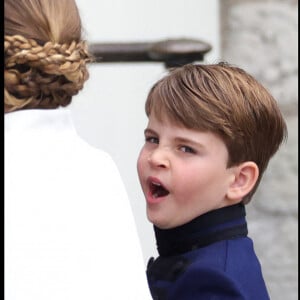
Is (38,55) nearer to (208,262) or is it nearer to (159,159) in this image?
(159,159)

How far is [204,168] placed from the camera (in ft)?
6.27

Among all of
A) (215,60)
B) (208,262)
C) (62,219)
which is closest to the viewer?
(62,219)

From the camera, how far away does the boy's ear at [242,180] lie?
6.41ft

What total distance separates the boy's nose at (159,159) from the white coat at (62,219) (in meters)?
0.19

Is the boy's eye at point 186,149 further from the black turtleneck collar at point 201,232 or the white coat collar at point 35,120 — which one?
the white coat collar at point 35,120

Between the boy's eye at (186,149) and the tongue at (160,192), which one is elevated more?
the boy's eye at (186,149)

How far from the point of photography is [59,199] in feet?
5.31

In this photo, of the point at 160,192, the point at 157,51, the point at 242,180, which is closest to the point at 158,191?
the point at 160,192

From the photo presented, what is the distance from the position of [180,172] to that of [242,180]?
0.13 m

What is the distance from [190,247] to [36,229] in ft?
1.34

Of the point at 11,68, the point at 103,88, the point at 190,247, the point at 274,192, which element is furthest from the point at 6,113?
the point at 274,192

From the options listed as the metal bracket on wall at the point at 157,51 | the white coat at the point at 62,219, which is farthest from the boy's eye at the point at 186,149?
the metal bracket on wall at the point at 157,51

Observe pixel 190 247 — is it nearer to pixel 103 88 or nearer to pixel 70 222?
pixel 70 222

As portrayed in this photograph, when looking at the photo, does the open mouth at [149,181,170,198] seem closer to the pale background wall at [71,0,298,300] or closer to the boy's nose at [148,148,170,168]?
the boy's nose at [148,148,170,168]
